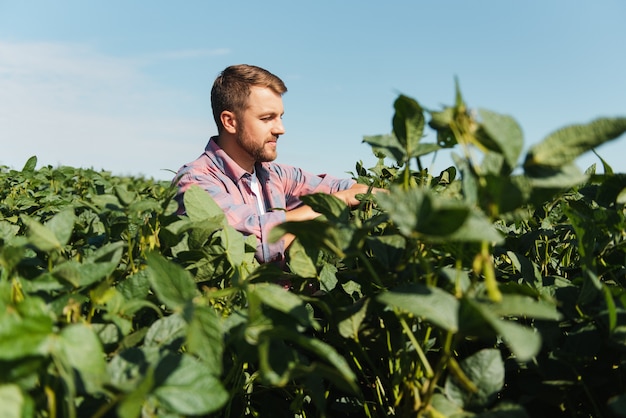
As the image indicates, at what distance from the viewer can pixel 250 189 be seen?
323 cm

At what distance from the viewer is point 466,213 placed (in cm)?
68

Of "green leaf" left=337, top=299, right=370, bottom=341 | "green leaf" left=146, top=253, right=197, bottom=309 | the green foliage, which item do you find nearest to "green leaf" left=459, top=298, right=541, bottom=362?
the green foliage

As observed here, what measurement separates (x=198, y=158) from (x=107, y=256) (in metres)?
2.00

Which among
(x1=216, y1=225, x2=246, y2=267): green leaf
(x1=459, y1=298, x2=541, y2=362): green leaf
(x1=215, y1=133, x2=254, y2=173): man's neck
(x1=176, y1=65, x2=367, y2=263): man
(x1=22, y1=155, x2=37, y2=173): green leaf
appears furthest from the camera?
(x1=22, y1=155, x2=37, y2=173): green leaf

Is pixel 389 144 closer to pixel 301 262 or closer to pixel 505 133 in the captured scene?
pixel 505 133

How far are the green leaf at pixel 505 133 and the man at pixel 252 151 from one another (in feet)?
6.79

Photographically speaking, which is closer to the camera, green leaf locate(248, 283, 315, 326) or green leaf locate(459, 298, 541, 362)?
green leaf locate(459, 298, 541, 362)

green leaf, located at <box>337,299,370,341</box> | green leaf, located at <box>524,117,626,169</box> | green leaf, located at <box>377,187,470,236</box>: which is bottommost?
green leaf, located at <box>337,299,370,341</box>

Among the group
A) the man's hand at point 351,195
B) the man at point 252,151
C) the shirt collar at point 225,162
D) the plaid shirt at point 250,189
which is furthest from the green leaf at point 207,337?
the shirt collar at point 225,162

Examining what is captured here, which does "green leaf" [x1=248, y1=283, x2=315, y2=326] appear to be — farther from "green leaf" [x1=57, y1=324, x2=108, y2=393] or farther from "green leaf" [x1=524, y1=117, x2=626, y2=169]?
"green leaf" [x1=524, y1=117, x2=626, y2=169]

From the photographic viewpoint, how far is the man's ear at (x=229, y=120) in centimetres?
345

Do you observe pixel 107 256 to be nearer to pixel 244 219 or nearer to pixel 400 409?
pixel 400 409

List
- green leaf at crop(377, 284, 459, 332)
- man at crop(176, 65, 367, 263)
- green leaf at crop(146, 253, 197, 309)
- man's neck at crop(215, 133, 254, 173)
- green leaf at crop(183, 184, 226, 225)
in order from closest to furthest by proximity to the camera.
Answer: green leaf at crop(377, 284, 459, 332) < green leaf at crop(146, 253, 197, 309) < green leaf at crop(183, 184, 226, 225) < man at crop(176, 65, 367, 263) < man's neck at crop(215, 133, 254, 173)

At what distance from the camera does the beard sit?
3.27m
